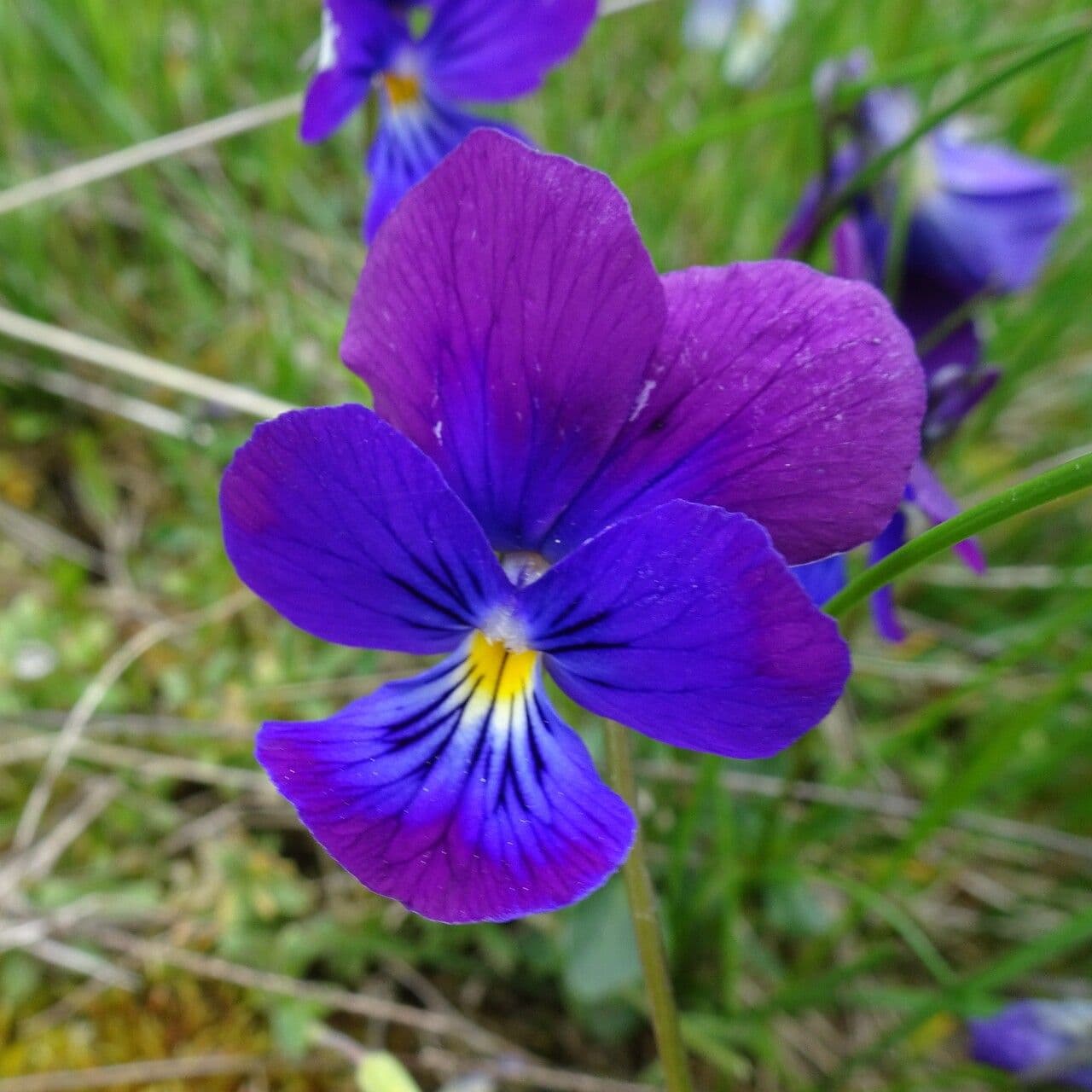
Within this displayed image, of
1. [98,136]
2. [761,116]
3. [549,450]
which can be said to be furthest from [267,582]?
[98,136]

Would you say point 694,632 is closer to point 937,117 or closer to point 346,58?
point 937,117

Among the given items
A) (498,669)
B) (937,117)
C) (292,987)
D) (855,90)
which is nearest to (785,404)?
(498,669)

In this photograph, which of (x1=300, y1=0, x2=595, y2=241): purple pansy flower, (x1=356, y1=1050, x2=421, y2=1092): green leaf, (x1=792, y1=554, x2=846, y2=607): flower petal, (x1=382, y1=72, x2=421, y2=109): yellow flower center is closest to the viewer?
(x1=792, y1=554, x2=846, y2=607): flower petal

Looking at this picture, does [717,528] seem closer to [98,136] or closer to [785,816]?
[785,816]

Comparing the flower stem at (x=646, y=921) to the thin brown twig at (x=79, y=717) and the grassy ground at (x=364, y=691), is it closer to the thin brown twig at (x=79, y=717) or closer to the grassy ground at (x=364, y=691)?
the grassy ground at (x=364, y=691)

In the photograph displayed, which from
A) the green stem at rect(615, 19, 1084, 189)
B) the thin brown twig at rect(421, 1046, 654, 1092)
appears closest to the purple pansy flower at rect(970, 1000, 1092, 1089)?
the thin brown twig at rect(421, 1046, 654, 1092)

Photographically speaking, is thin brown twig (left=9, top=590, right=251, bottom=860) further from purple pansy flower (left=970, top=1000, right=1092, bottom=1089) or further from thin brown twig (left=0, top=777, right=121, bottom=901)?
purple pansy flower (left=970, top=1000, right=1092, bottom=1089)

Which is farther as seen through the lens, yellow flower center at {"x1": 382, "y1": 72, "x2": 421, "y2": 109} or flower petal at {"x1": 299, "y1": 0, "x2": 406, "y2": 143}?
yellow flower center at {"x1": 382, "y1": 72, "x2": 421, "y2": 109}
